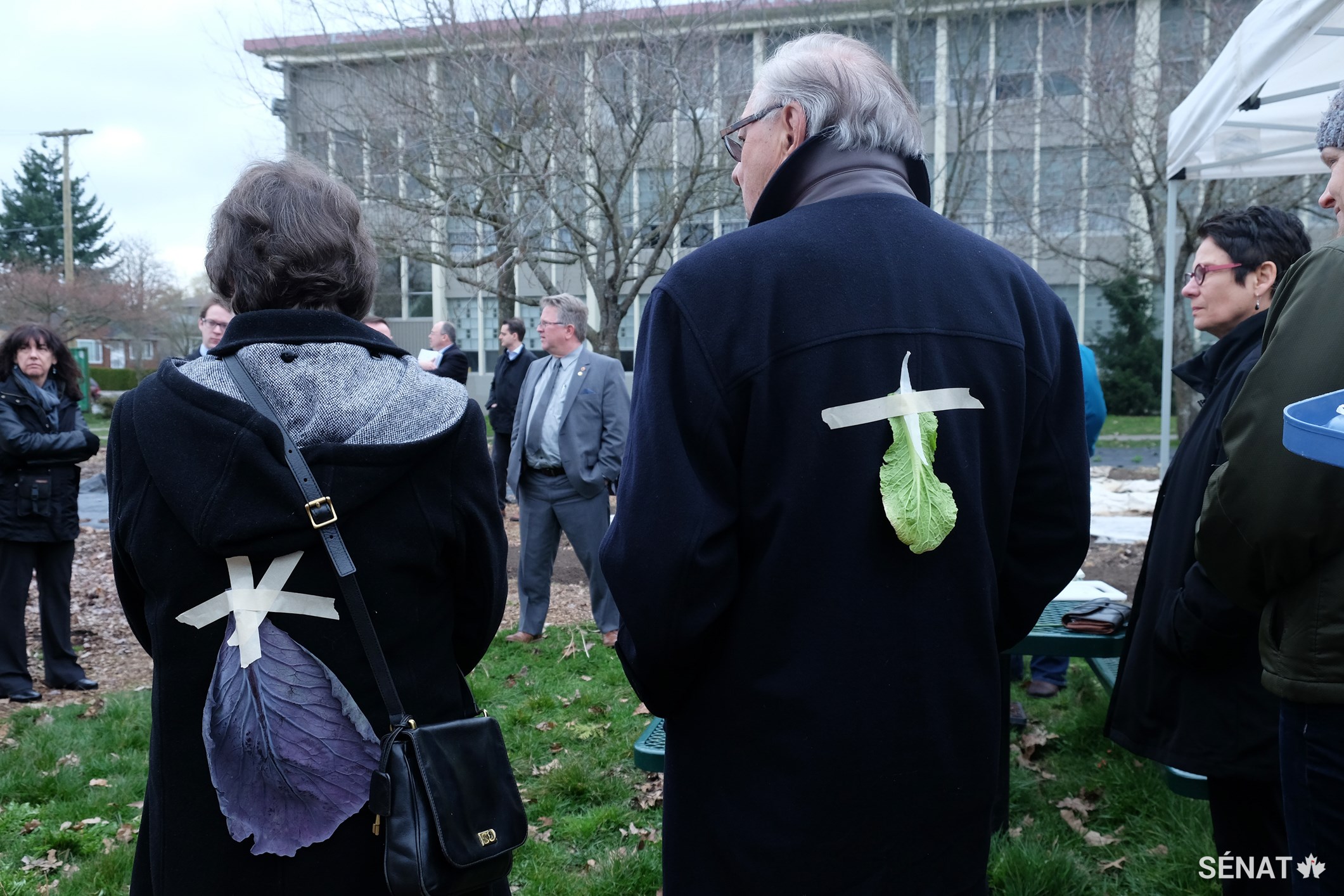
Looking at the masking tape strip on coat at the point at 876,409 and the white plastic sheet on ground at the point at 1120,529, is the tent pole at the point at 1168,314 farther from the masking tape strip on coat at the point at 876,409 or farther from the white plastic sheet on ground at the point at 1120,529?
the masking tape strip on coat at the point at 876,409

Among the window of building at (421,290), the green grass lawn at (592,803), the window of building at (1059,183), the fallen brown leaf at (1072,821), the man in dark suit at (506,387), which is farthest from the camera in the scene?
the window of building at (421,290)

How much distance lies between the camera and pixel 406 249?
15.0m

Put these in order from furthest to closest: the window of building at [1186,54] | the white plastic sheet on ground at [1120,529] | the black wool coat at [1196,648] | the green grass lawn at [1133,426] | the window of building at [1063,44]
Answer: the green grass lawn at [1133,426]
the window of building at [1063,44]
the window of building at [1186,54]
the white plastic sheet on ground at [1120,529]
the black wool coat at [1196,648]

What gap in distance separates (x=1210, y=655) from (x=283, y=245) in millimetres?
2382

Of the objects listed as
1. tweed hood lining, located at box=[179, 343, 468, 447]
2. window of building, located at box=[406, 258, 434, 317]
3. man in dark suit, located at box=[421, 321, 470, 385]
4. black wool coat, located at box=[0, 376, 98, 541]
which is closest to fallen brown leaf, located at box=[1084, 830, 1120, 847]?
tweed hood lining, located at box=[179, 343, 468, 447]

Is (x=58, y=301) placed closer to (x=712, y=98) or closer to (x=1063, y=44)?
(x=712, y=98)

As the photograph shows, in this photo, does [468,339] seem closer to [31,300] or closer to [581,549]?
[31,300]

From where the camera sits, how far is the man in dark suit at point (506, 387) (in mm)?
10719

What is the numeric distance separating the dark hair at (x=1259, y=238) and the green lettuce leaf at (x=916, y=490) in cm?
202

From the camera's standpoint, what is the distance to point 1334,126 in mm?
2039

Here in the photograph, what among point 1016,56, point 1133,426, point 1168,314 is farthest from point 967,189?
point 1133,426

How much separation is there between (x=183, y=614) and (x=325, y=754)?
14.5 inches

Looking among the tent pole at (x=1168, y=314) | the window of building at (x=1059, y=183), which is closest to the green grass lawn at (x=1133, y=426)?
the window of building at (x=1059, y=183)

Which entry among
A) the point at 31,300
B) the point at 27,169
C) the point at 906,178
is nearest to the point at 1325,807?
the point at 906,178
